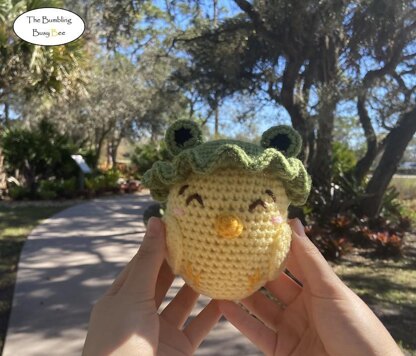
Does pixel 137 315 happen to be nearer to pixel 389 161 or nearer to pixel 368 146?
pixel 389 161

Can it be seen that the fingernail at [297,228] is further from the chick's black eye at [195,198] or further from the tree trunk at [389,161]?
the tree trunk at [389,161]

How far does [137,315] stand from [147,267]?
0.50 feet

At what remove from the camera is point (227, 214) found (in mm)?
1316

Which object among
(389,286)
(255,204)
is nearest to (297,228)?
(255,204)

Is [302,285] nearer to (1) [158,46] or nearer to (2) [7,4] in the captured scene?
(2) [7,4]

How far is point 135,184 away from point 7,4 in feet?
29.4

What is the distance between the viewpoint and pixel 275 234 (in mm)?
1388

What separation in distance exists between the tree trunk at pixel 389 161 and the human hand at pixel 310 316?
19.5ft

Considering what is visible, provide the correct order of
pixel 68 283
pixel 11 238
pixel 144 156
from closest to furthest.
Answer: pixel 68 283 → pixel 11 238 → pixel 144 156

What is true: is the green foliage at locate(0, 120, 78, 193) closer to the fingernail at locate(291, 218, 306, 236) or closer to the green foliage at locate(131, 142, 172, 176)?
the green foliage at locate(131, 142, 172, 176)

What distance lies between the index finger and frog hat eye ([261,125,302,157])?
498mm

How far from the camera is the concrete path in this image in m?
3.49

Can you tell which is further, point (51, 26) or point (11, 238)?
point (11, 238)

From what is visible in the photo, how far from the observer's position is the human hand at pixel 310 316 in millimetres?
1379
